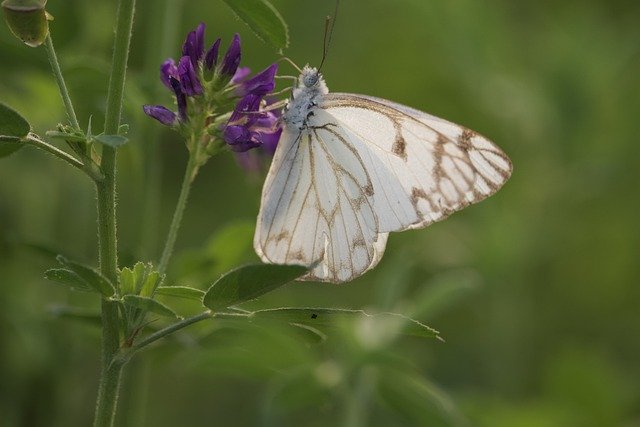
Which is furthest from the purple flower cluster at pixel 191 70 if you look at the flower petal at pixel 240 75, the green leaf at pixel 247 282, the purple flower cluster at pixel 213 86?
the green leaf at pixel 247 282

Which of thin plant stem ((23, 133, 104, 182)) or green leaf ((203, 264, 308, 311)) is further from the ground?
thin plant stem ((23, 133, 104, 182))

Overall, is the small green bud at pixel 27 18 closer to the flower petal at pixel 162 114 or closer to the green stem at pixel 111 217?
the green stem at pixel 111 217

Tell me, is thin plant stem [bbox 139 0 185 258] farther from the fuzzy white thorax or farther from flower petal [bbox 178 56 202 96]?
flower petal [bbox 178 56 202 96]

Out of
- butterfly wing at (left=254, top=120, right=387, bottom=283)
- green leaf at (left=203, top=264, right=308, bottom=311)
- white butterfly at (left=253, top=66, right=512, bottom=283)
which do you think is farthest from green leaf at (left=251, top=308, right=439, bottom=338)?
white butterfly at (left=253, top=66, right=512, bottom=283)

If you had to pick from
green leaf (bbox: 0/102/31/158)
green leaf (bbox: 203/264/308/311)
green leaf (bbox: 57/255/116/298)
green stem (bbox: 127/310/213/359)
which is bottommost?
green stem (bbox: 127/310/213/359)

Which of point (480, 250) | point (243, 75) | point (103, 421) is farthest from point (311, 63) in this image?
point (103, 421)

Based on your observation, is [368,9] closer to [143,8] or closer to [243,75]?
[143,8]
